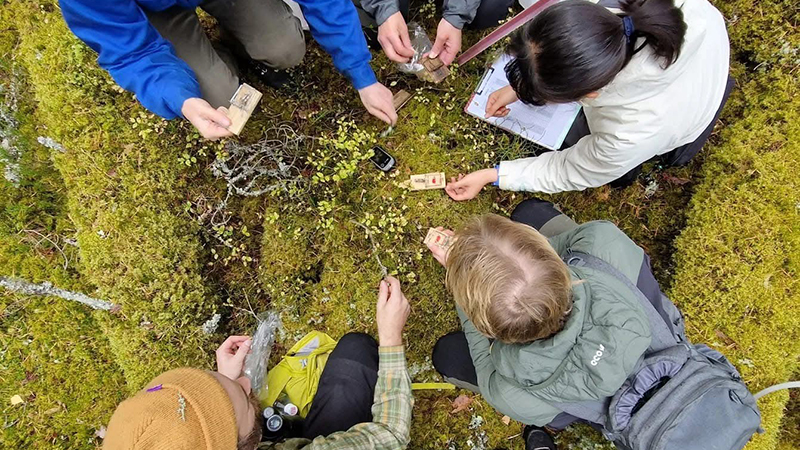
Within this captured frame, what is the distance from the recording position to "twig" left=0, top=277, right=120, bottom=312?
3484 millimetres

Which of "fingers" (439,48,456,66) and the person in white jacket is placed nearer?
the person in white jacket

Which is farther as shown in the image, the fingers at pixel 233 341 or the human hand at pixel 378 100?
the human hand at pixel 378 100

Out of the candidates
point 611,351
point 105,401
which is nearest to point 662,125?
point 611,351

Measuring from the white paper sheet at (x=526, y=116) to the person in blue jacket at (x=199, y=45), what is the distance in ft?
2.76

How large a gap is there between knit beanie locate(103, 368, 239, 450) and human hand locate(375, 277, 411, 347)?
117 cm

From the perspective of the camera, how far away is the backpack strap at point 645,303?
2584 mm

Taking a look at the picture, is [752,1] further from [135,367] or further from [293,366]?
[135,367]

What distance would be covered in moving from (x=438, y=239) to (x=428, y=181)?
52 centimetres

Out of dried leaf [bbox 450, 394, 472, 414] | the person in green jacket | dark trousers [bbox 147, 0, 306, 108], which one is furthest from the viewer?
dried leaf [bbox 450, 394, 472, 414]

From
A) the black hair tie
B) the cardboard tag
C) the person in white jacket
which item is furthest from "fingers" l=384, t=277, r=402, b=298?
the black hair tie

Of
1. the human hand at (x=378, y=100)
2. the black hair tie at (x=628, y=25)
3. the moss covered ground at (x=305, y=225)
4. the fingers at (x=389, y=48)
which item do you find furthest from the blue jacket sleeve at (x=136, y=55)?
→ the black hair tie at (x=628, y=25)

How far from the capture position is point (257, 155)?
3779 millimetres

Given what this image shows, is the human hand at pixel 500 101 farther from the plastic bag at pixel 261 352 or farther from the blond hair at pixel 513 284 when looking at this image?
the plastic bag at pixel 261 352

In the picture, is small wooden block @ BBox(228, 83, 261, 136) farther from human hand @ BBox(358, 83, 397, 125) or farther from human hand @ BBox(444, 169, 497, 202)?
human hand @ BBox(444, 169, 497, 202)
